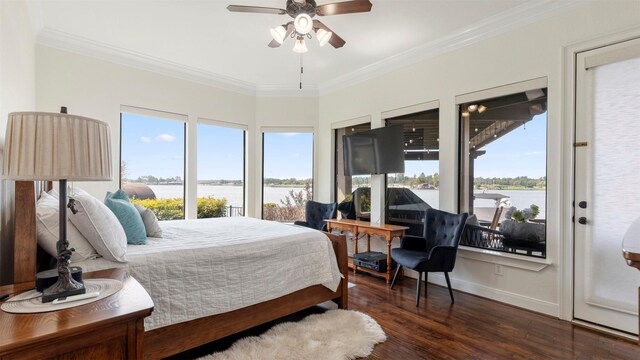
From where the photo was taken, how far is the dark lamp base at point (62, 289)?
1185mm

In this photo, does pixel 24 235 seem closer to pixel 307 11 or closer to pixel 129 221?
pixel 129 221

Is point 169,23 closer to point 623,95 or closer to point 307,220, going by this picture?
point 307,220

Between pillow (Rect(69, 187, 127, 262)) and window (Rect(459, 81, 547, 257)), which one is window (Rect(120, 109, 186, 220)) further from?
window (Rect(459, 81, 547, 257))

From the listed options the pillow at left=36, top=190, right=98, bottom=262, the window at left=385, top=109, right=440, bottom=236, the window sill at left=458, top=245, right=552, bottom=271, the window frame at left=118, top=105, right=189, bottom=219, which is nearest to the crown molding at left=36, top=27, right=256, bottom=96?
the window frame at left=118, top=105, right=189, bottom=219

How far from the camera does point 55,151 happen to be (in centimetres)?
112

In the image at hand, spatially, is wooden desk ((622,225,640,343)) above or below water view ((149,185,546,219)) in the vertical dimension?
below

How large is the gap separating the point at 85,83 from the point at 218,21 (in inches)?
78.2

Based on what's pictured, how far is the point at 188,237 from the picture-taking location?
8.49 ft

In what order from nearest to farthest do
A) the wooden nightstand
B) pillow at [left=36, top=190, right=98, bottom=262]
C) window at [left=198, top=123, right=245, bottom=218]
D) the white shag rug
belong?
1. the wooden nightstand
2. pillow at [left=36, top=190, right=98, bottom=262]
3. the white shag rug
4. window at [left=198, top=123, right=245, bottom=218]

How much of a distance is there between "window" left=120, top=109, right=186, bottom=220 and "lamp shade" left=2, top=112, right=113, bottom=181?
356 cm

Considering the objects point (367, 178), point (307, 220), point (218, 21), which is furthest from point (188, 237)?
point (367, 178)

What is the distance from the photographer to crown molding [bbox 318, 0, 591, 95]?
2.93 m

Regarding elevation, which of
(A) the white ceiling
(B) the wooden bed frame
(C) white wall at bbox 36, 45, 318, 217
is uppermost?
(A) the white ceiling

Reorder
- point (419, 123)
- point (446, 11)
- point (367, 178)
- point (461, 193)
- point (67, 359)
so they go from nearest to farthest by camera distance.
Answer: point (67, 359) → point (446, 11) → point (461, 193) → point (419, 123) → point (367, 178)
